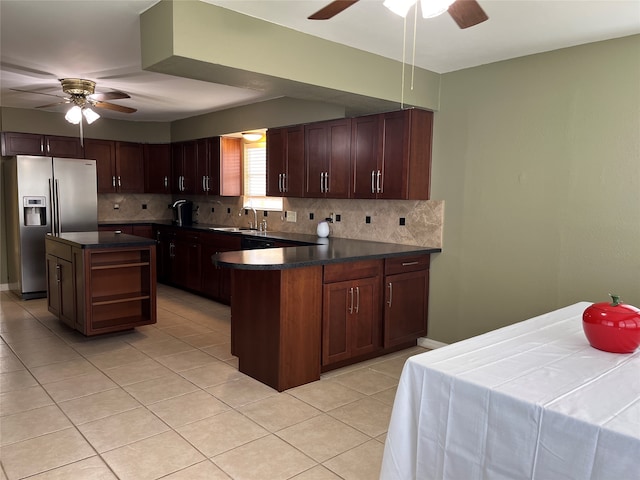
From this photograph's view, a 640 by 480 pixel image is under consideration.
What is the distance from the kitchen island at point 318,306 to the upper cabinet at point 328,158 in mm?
737

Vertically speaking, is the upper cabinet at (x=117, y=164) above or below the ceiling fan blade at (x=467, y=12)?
below

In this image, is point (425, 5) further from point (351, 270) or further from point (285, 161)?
point (285, 161)

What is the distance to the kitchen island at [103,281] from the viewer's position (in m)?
4.18

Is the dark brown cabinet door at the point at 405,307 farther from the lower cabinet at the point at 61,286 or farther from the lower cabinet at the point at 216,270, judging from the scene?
the lower cabinet at the point at 61,286

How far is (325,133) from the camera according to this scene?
4.70 metres

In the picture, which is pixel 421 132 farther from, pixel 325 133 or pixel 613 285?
pixel 613 285

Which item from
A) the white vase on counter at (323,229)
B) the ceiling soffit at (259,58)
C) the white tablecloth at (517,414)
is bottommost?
the white tablecloth at (517,414)

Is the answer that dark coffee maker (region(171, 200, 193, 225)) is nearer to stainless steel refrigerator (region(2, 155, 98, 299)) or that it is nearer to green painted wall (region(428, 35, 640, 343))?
stainless steel refrigerator (region(2, 155, 98, 299))

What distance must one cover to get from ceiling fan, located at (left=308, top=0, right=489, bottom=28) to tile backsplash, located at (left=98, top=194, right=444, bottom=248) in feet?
→ 7.79

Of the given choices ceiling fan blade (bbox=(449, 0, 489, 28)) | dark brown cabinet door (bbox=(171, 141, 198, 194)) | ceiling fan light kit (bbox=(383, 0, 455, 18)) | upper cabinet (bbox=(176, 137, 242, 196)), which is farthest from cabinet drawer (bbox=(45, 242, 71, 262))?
ceiling fan blade (bbox=(449, 0, 489, 28))

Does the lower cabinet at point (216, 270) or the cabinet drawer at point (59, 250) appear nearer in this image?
the cabinet drawer at point (59, 250)

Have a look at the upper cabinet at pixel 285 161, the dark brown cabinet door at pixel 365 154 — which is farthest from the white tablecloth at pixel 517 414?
the upper cabinet at pixel 285 161

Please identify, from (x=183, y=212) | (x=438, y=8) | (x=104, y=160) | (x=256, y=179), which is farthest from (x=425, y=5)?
(x=104, y=160)

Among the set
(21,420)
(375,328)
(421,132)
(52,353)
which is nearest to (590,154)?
(421,132)
